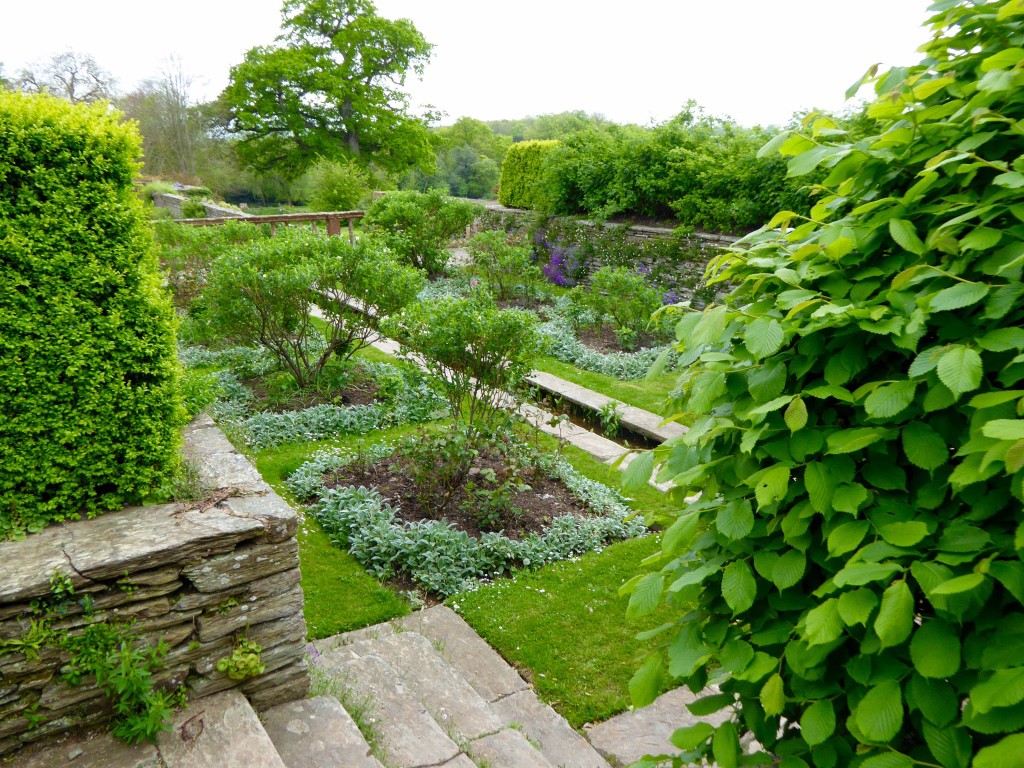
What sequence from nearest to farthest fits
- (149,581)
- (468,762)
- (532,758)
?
(149,581) → (468,762) → (532,758)

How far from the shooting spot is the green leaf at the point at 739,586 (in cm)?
113

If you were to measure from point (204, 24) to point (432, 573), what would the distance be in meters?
10.1

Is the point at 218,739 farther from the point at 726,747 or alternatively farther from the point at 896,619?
the point at 896,619

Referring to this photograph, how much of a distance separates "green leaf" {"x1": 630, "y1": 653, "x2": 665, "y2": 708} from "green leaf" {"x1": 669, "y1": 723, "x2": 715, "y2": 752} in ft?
0.26

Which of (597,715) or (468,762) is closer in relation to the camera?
(468,762)

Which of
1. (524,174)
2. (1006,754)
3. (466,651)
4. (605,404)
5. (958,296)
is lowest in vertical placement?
(466,651)

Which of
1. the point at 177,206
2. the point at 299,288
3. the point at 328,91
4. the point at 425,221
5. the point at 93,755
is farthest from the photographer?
the point at 328,91

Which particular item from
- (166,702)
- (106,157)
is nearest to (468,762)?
(166,702)

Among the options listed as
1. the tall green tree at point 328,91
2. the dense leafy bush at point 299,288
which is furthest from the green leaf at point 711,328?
the tall green tree at point 328,91

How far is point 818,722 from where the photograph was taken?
1.04 meters

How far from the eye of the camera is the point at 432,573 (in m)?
3.68

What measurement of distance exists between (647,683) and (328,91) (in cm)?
3243

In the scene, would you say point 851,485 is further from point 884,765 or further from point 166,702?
point 166,702

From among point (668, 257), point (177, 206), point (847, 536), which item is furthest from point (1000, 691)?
point (177, 206)
